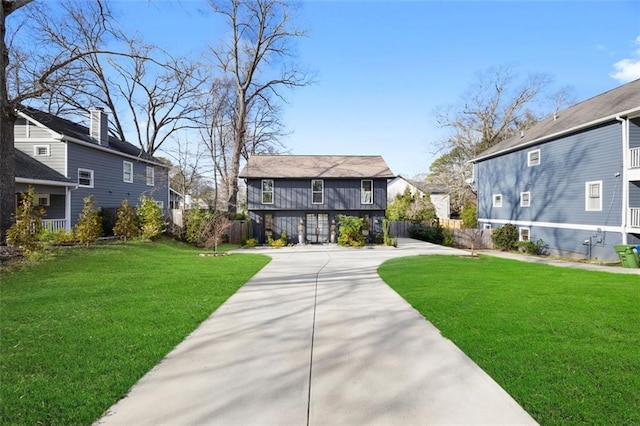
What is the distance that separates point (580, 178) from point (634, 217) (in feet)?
10.7

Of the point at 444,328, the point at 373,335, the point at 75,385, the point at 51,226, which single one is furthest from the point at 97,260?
the point at 444,328

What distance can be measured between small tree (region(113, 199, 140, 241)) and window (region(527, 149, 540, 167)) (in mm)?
22003

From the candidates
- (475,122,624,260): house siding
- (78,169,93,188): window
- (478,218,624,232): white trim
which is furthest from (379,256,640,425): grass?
(78,169,93,188): window

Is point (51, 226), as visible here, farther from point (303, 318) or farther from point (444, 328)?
point (444, 328)

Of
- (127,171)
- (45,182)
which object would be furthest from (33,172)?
(127,171)

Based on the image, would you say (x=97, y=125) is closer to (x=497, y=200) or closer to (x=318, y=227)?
(x=318, y=227)

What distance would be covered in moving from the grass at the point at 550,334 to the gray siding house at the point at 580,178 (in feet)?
23.4

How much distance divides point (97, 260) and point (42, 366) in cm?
819

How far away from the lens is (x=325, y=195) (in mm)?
21578

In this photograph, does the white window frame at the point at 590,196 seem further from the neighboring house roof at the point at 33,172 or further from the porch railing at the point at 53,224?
the neighboring house roof at the point at 33,172

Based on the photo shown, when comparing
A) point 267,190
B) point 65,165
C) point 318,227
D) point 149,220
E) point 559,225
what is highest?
point 65,165

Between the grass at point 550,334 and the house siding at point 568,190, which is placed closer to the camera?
the grass at point 550,334

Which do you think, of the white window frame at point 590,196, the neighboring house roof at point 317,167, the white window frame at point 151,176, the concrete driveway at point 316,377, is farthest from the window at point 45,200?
the white window frame at point 590,196

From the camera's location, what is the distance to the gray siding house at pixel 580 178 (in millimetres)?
14008
